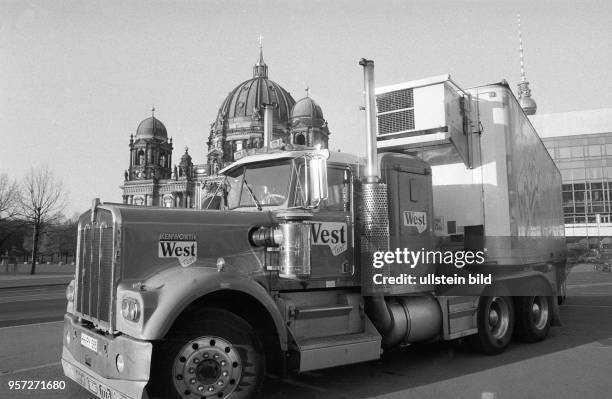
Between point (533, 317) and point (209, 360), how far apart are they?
6.21 m

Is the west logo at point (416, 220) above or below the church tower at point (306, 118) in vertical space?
below

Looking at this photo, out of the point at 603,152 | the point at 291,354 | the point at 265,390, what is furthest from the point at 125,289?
the point at 603,152

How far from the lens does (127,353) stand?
4281mm

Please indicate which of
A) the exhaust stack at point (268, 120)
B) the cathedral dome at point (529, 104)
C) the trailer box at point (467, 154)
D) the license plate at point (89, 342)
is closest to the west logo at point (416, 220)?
the trailer box at point (467, 154)

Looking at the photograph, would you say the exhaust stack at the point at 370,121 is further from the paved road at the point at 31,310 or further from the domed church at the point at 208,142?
the domed church at the point at 208,142

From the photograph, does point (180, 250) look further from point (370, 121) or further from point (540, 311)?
point (540, 311)

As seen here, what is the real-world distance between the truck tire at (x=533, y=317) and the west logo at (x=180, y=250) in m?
5.72

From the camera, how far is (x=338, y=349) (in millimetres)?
5387

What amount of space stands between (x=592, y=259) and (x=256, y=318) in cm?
3602

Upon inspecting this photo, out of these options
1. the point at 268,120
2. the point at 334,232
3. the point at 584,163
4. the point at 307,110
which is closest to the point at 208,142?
the point at 307,110

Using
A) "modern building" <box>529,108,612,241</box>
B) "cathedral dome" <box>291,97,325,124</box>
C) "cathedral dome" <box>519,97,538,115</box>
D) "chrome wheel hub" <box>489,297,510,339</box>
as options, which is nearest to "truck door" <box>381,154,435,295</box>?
"chrome wheel hub" <box>489,297,510,339</box>

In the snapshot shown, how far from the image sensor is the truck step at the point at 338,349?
5129 mm

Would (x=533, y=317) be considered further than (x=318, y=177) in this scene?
Yes

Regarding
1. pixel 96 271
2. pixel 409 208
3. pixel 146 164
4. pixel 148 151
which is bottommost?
pixel 96 271
